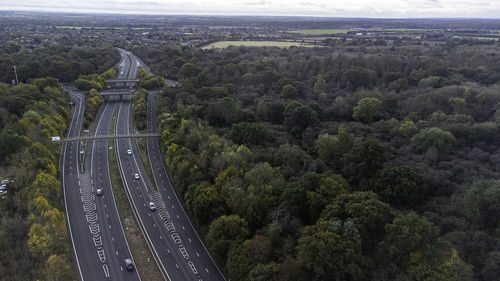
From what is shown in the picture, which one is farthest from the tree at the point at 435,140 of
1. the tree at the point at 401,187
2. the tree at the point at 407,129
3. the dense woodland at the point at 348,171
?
the tree at the point at 401,187

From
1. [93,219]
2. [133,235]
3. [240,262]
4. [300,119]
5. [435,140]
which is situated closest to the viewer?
[240,262]

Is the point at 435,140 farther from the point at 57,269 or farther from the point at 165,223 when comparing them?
the point at 57,269

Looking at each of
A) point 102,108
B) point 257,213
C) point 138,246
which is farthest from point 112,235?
point 102,108

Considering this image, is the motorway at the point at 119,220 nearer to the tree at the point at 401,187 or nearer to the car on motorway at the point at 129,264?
the car on motorway at the point at 129,264

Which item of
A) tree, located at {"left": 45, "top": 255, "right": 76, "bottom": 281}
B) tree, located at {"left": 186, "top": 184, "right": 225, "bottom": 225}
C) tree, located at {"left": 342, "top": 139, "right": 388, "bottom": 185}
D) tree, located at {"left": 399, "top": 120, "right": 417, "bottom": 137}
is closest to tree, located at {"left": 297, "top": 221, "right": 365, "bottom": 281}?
tree, located at {"left": 186, "top": 184, "right": 225, "bottom": 225}

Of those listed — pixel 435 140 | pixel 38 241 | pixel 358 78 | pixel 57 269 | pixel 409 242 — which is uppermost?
pixel 358 78

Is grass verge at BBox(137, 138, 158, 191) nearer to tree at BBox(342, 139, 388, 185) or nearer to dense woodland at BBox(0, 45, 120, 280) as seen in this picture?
dense woodland at BBox(0, 45, 120, 280)

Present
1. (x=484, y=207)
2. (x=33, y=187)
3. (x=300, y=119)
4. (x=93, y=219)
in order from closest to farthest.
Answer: (x=484, y=207) → (x=33, y=187) → (x=93, y=219) → (x=300, y=119)

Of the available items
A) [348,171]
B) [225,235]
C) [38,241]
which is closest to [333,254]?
[225,235]
